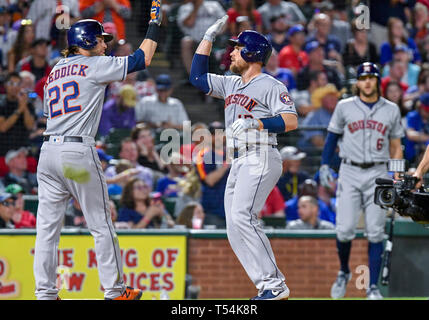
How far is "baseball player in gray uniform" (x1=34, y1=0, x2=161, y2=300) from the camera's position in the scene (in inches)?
225

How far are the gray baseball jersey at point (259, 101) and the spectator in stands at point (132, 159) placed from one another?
11.8 ft

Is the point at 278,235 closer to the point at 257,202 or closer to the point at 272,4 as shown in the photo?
the point at 257,202

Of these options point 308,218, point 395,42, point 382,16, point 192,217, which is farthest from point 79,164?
point 382,16

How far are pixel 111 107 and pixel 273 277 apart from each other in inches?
213

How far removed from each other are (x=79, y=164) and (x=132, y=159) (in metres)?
3.93

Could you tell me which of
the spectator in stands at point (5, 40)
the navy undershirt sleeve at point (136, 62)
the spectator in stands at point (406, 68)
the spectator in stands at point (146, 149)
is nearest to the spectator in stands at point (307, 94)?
the spectator in stands at point (406, 68)

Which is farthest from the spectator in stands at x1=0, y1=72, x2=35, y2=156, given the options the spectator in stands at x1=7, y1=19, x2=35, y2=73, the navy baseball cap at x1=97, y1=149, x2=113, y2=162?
the navy baseball cap at x1=97, y1=149, x2=113, y2=162

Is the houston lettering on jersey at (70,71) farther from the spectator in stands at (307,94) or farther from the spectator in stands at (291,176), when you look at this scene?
the spectator in stands at (307,94)

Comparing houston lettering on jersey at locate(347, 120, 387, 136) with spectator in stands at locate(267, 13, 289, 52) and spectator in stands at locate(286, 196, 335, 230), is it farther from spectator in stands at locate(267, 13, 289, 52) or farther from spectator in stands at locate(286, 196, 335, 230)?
spectator in stands at locate(267, 13, 289, 52)

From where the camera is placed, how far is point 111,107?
10562 mm

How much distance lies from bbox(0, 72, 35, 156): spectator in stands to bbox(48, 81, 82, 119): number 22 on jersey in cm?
418

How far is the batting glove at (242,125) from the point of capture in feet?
17.9

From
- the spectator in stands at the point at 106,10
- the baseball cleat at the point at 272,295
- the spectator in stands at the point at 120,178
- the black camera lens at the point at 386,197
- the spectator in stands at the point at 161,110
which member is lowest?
the baseball cleat at the point at 272,295
